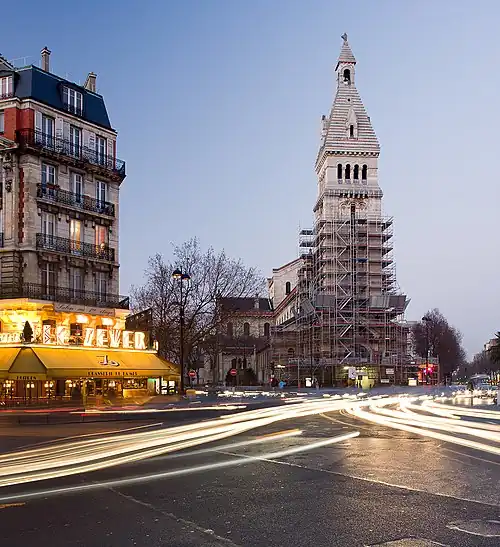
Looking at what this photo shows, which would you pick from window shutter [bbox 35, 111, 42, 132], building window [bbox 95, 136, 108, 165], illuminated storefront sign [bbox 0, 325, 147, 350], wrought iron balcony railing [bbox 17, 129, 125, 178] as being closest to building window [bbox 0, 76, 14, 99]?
window shutter [bbox 35, 111, 42, 132]

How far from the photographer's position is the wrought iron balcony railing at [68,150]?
132 feet

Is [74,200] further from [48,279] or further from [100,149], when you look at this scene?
[48,279]

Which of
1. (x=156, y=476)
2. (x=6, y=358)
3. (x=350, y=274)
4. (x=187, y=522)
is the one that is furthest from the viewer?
(x=350, y=274)

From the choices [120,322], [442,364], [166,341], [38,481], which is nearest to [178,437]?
[38,481]

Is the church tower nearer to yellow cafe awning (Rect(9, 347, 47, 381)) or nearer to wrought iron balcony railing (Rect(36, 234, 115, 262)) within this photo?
wrought iron balcony railing (Rect(36, 234, 115, 262))

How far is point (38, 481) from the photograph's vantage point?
37.3 feet

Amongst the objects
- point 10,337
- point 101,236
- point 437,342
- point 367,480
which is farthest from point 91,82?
point 437,342

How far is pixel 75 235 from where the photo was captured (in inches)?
1695

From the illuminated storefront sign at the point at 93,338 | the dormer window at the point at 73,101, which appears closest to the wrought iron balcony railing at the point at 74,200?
the dormer window at the point at 73,101

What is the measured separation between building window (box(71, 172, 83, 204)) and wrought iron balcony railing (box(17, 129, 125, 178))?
0.94m

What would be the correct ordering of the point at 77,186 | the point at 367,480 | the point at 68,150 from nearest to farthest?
1. the point at 367,480
2. the point at 68,150
3. the point at 77,186

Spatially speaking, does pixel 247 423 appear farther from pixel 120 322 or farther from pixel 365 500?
pixel 120 322

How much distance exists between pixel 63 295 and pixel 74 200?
5.63 m

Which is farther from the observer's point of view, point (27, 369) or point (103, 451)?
point (27, 369)
